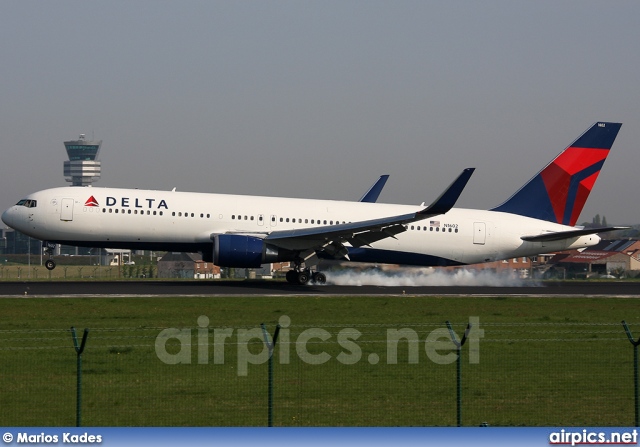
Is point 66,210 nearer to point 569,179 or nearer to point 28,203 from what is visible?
point 28,203

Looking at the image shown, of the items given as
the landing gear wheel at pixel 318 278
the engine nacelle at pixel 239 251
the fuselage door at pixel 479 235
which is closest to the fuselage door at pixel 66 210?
the engine nacelle at pixel 239 251

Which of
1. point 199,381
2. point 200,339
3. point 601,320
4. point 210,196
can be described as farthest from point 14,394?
point 210,196

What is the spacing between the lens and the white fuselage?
41094 millimetres

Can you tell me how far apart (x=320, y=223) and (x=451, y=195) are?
28.9ft

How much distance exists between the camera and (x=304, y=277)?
42.8 m

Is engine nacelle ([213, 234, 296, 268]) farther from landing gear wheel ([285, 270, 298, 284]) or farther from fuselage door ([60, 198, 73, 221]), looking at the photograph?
fuselage door ([60, 198, 73, 221])

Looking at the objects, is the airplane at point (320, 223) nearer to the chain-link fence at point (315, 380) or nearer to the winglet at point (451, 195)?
the winglet at point (451, 195)

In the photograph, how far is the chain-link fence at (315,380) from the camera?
14664 millimetres

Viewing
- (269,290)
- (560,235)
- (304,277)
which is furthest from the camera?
(560,235)

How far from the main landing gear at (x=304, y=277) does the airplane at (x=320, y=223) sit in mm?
48

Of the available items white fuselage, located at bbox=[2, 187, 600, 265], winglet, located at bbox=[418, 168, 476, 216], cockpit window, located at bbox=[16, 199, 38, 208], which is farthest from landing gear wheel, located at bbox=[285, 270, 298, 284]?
cockpit window, located at bbox=[16, 199, 38, 208]

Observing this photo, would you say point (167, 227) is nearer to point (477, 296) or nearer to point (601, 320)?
point (477, 296)

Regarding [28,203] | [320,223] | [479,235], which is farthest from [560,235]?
[28,203]

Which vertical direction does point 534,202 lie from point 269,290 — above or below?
above
